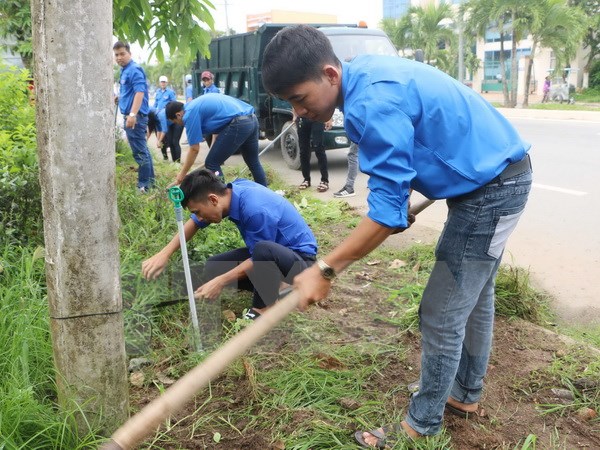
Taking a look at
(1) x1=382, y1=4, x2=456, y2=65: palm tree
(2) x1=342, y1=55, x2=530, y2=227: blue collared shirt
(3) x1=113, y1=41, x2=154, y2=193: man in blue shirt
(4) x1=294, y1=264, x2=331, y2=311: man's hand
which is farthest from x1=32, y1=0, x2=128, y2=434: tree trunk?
(1) x1=382, y1=4, x2=456, y2=65: palm tree

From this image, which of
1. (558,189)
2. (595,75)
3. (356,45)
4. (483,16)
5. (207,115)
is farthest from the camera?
(595,75)

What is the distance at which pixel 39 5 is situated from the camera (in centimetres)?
191

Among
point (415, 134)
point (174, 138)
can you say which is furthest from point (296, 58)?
point (174, 138)

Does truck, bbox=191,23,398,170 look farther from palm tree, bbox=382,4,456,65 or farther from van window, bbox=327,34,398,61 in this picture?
palm tree, bbox=382,4,456,65

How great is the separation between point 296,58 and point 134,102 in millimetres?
5984

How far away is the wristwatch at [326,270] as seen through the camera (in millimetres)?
1941

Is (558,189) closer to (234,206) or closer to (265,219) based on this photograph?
(265,219)

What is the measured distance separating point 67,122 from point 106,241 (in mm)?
439

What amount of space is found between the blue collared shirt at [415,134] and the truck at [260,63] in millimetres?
5747

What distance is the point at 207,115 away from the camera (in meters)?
5.74

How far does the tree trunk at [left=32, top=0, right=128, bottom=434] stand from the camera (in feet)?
6.35

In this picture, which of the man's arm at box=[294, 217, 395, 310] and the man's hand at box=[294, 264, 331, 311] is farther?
the man's hand at box=[294, 264, 331, 311]

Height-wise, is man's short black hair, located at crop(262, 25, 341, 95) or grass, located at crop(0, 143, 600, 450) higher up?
man's short black hair, located at crop(262, 25, 341, 95)

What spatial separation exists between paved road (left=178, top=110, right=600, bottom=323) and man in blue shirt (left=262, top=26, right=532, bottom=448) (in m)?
1.93
